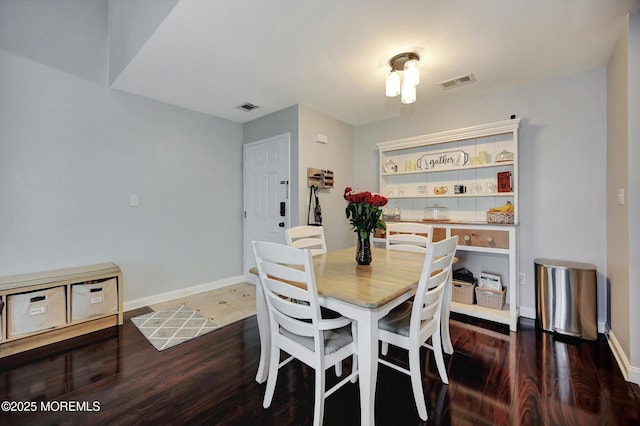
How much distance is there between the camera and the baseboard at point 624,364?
1754 millimetres

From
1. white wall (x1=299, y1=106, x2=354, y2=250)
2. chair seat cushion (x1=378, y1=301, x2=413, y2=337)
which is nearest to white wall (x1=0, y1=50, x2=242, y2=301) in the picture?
white wall (x1=299, y1=106, x2=354, y2=250)

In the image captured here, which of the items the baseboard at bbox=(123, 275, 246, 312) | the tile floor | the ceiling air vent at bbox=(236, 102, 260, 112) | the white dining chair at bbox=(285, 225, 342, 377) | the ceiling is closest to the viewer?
the ceiling

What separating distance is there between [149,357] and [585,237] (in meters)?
3.82

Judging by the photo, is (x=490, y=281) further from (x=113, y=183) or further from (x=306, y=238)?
(x=113, y=183)

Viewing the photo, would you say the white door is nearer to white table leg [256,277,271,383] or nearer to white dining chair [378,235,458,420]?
white table leg [256,277,271,383]

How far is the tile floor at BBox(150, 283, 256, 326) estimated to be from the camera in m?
2.85

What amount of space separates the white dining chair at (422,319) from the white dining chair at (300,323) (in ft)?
0.86

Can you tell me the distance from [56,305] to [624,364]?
4252 millimetres

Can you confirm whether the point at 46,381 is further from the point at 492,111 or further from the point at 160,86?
the point at 492,111

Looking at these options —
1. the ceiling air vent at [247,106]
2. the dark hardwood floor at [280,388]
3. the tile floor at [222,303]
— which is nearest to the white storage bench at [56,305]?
the dark hardwood floor at [280,388]

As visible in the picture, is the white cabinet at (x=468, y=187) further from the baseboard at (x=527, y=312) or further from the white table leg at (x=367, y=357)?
the white table leg at (x=367, y=357)

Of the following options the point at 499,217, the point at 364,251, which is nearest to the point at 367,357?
the point at 364,251

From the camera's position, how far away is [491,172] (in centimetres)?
303

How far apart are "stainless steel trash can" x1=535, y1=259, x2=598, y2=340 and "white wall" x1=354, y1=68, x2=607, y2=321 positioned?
23cm
